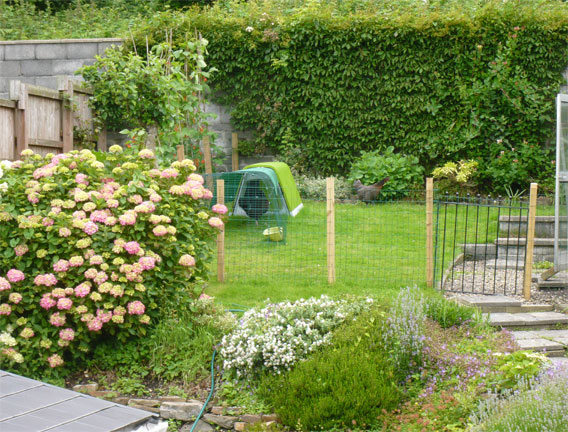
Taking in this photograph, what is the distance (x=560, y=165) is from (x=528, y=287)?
136 centimetres

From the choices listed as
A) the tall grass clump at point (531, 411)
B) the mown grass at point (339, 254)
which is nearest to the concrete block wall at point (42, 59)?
the mown grass at point (339, 254)

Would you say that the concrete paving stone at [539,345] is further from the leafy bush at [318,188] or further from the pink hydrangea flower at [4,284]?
the leafy bush at [318,188]

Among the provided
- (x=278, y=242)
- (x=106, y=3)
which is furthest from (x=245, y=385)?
(x=106, y=3)

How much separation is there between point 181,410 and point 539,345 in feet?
9.43

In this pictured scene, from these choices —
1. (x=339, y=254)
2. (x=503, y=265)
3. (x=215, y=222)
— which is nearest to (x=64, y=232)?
(x=215, y=222)

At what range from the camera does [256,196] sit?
8.48 m

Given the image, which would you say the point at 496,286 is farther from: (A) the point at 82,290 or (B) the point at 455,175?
Result: (A) the point at 82,290

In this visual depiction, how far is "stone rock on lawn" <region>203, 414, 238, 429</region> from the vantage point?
4.38m

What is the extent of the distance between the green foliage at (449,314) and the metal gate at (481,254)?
970 millimetres

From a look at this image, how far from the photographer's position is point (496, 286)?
7070mm

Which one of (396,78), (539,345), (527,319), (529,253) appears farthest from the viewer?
(396,78)

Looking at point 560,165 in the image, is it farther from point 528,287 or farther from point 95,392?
point 95,392

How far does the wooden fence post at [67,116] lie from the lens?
793cm

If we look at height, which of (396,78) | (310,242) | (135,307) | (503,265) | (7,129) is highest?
(396,78)
